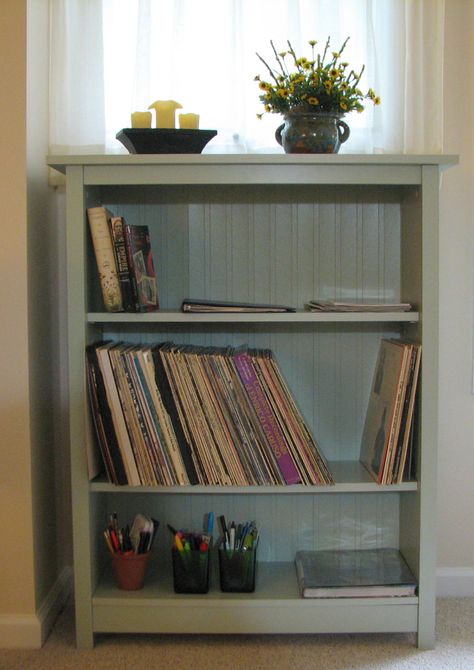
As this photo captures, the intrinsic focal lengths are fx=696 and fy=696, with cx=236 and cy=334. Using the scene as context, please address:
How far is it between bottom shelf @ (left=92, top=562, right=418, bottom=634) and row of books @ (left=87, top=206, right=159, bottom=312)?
682mm

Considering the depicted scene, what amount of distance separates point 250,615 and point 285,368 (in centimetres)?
60

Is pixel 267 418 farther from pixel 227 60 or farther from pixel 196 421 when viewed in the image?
pixel 227 60

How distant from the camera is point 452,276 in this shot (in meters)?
1.80

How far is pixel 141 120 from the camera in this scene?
5.22ft

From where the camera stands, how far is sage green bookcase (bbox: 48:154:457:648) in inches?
62.6

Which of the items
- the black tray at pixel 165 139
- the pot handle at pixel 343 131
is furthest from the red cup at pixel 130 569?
the pot handle at pixel 343 131

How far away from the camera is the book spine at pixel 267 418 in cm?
156

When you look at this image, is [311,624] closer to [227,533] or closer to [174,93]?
[227,533]

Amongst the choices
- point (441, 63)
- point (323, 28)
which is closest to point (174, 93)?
point (323, 28)

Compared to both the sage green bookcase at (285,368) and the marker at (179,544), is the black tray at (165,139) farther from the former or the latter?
the marker at (179,544)

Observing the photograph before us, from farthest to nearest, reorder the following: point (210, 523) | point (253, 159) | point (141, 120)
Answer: point (210, 523), point (141, 120), point (253, 159)

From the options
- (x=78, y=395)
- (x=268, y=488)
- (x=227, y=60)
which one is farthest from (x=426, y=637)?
(x=227, y=60)

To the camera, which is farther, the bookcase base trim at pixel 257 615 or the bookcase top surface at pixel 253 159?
the bookcase base trim at pixel 257 615

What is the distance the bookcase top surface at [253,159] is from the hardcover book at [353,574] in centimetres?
94
